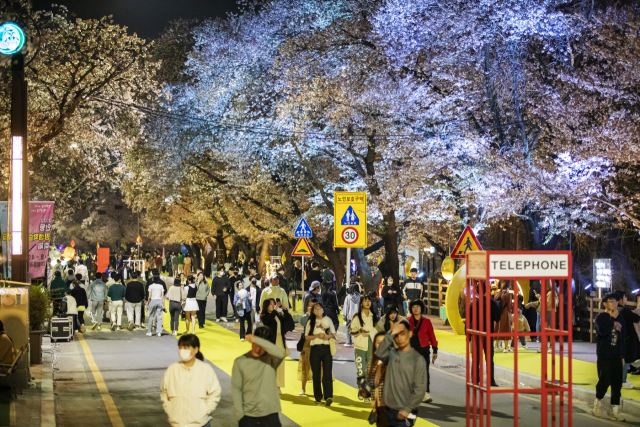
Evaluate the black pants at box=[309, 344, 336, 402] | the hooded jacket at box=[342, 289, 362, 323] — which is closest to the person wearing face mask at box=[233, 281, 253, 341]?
the hooded jacket at box=[342, 289, 362, 323]

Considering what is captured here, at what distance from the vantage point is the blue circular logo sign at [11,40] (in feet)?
41.2

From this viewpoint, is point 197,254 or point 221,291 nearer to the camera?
point 221,291

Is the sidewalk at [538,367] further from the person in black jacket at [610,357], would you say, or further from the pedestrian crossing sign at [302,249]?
the pedestrian crossing sign at [302,249]

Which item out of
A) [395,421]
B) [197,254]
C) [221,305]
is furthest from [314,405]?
[197,254]

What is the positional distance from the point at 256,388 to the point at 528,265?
125 inches

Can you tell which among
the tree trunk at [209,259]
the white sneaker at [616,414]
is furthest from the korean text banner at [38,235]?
the tree trunk at [209,259]

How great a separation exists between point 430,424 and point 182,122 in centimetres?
2675

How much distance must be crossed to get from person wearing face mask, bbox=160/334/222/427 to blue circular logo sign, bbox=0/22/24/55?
8706 millimetres

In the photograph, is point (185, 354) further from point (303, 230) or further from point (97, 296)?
point (97, 296)

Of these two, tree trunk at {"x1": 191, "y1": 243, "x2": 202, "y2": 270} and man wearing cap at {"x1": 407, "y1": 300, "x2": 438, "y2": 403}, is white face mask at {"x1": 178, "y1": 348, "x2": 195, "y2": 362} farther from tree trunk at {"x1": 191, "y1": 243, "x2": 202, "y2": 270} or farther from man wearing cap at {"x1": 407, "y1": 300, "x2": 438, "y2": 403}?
tree trunk at {"x1": 191, "y1": 243, "x2": 202, "y2": 270}

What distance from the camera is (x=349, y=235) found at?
15664mm

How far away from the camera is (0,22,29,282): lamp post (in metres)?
12.6

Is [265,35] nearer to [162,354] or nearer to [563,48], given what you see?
[563,48]

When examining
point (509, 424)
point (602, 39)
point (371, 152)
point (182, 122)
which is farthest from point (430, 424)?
point (182, 122)
